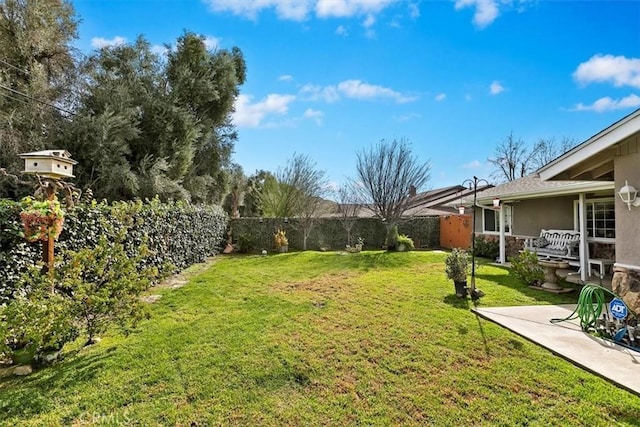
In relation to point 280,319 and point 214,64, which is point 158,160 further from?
point 280,319

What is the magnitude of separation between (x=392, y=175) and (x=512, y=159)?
23.3 metres

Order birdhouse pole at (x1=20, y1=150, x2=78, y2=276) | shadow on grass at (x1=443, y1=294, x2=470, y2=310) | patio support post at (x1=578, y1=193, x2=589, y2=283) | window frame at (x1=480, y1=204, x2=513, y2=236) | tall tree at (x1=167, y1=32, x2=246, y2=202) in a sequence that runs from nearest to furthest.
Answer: birdhouse pole at (x1=20, y1=150, x2=78, y2=276), shadow on grass at (x1=443, y1=294, x2=470, y2=310), patio support post at (x1=578, y1=193, x2=589, y2=283), window frame at (x1=480, y1=204, x2=513, y2=236), tall tree at (x1=167, y1=32, x2=246, y2=202)

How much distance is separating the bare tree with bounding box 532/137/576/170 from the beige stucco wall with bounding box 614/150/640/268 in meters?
29.1

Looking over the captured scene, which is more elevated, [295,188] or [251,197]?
[251,197]

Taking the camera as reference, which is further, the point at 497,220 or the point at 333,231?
the point at 333,231

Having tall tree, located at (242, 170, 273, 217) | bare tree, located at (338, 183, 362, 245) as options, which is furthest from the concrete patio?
tall tree, located at (242, 170, 273, 217)

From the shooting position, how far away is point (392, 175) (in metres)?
14.5

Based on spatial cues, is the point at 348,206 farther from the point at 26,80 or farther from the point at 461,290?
the point at 26,80

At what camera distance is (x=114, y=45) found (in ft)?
40.9

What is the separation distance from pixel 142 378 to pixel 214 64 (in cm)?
1432

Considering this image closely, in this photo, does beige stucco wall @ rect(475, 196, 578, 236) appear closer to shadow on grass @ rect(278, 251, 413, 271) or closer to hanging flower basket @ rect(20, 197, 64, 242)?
shadow on grass @ rect(278, 251, 413, 271)

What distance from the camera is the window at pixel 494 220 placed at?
12.2 m

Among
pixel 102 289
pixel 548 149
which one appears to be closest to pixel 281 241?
pixel 102 289

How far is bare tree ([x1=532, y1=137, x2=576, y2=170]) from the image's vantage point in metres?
29.1
